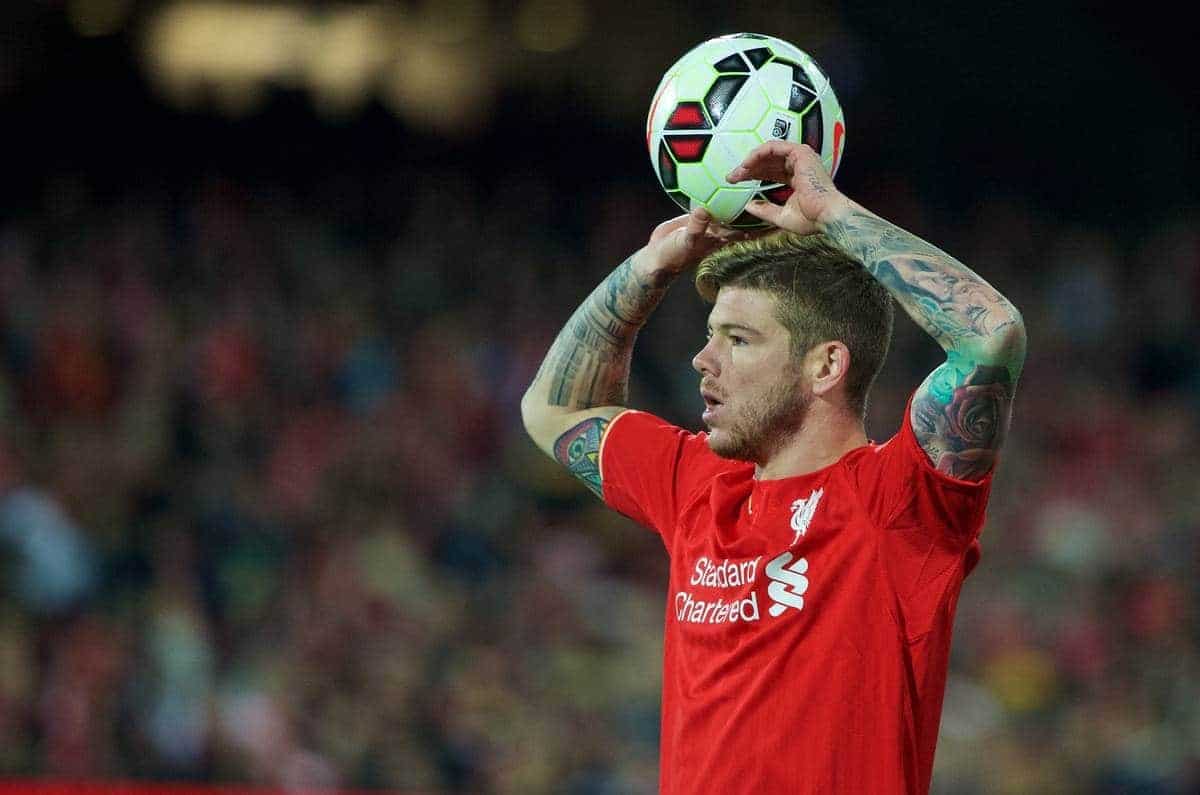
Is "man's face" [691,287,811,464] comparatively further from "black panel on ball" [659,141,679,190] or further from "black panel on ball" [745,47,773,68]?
"black panel on ball" [745,47,773,68]

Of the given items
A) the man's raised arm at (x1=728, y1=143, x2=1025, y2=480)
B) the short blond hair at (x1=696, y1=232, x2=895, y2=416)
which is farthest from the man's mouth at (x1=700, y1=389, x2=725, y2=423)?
the man's raised arm at (x1=728, y1=143, x2=1025, y2=480)

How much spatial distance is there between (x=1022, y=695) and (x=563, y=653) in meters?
2.27

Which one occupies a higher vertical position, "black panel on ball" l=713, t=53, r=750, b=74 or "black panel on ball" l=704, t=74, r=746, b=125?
"black panel on ball" l=713, t=53, r=750, b=74

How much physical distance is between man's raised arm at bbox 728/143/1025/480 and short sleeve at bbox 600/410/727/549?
73 centimetres

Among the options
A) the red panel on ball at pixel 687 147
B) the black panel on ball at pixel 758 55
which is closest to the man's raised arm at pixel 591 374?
the red panel on ball at pixel 687 147

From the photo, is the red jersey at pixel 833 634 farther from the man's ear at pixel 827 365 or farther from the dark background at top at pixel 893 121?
the dark background at top at pixel 893 121

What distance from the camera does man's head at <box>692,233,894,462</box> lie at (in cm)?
311

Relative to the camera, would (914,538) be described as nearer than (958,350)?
No

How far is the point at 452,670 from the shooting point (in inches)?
323

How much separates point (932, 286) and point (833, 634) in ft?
2.10

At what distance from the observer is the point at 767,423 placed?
3.14 m

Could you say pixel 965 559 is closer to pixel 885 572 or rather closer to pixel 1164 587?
pixel 885 572

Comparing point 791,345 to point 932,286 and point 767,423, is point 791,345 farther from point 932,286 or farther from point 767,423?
point 932,286

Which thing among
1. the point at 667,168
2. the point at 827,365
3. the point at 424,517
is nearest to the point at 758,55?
the point at 667,168
